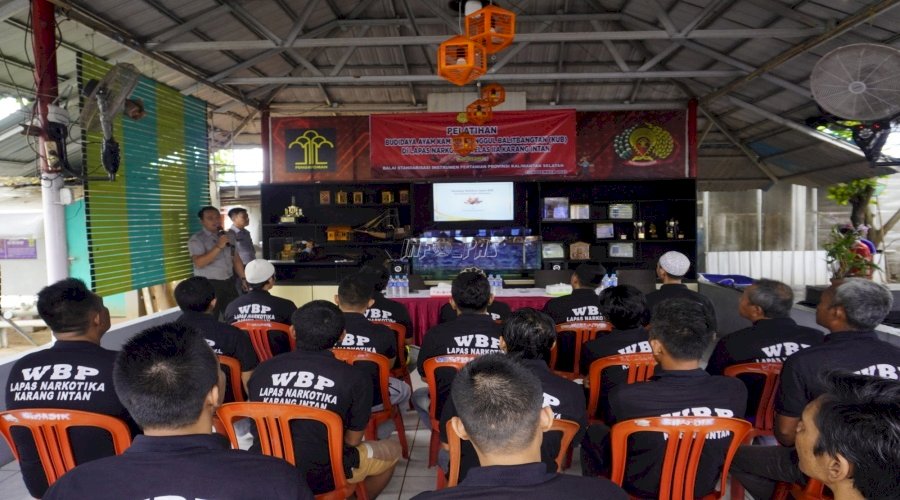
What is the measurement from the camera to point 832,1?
16.7 feet

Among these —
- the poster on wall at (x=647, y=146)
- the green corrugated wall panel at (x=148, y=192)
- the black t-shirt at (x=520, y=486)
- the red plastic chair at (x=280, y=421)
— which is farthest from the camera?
the poster on wall at (x=647, y=146)

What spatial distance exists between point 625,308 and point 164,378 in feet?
7.37

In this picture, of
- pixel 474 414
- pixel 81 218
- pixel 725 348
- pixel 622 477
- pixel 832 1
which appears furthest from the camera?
pixel 81 218

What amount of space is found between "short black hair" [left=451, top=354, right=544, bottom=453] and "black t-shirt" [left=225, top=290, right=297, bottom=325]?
2.76 meters

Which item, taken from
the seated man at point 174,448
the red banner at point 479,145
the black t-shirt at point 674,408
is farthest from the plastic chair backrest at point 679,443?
the red banner at point 479,145

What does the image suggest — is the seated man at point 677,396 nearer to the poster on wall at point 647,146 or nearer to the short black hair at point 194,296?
the short black hair at point 194,296

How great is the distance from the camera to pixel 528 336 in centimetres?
223

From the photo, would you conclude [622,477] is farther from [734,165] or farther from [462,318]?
[734,165]

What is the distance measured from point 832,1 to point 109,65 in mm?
6640

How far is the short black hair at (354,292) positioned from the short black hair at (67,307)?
121cm

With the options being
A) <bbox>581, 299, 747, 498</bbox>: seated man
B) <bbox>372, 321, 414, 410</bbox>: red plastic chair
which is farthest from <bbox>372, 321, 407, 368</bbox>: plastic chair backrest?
<bbox>581, 299, 747, 498</bbox>: seated man

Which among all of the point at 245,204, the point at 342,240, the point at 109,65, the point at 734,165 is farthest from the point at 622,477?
the point at 245,204

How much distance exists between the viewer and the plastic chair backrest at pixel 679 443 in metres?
1.86

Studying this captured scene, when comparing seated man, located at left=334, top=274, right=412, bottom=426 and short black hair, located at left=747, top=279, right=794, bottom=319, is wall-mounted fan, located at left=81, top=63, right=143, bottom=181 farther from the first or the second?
short black hair, located at left=747, top=279, right=794, bottom=319
